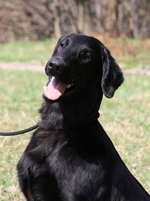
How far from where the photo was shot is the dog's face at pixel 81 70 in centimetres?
324

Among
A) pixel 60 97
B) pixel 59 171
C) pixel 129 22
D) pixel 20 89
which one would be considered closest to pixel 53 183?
pixel 59 171

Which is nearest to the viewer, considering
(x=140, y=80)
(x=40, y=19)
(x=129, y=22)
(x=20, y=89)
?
(x=20, y=89)

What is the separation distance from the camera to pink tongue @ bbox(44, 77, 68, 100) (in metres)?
3.27

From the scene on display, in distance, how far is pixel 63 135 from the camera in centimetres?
341

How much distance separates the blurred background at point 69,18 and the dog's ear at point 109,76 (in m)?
17.4

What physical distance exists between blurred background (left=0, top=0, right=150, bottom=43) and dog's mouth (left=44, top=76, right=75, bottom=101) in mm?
17611

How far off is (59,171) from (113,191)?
410mm

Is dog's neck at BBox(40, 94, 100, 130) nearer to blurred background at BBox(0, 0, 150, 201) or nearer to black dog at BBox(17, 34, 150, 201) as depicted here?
black dog at BBox(17, 34, 150, 201)

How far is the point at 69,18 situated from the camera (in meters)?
24.2

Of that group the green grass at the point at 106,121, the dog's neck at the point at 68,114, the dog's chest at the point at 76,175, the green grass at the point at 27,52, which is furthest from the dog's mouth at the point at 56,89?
the green grass at the point at 27,52

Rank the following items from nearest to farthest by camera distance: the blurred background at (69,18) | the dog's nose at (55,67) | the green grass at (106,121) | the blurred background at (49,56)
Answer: the dog's nose at (55,67) → the green grass at (106,121) → the blurred background at (49,56) → the blurred background at (69,18)

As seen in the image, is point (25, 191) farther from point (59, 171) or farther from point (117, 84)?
point (117, 84)

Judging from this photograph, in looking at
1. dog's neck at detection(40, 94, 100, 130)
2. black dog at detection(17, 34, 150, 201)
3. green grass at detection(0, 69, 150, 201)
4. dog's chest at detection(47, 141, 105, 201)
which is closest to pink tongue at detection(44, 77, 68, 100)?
black dog at detection(17, 34, 150, 201)

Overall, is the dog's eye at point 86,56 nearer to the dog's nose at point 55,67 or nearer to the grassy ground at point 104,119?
the dog's nose at point 55,67
